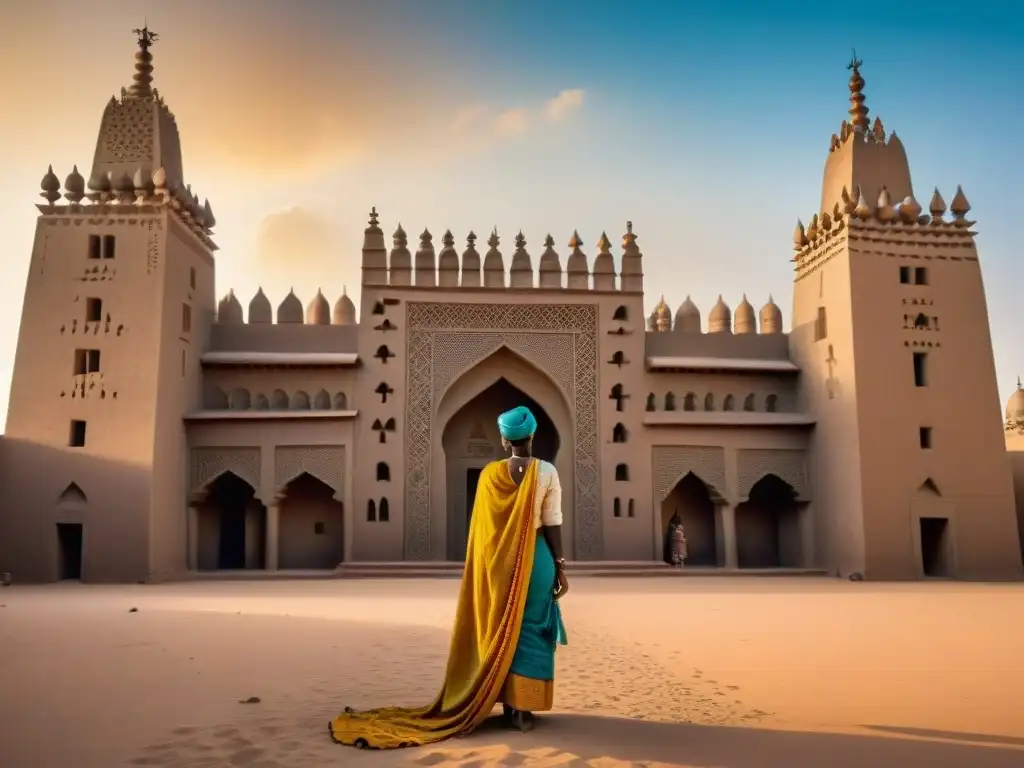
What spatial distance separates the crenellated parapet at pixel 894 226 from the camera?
18125 millimetres

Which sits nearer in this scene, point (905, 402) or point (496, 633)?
point (496, 633)

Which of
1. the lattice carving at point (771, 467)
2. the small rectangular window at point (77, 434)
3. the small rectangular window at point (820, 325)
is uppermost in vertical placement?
the small rectangular window at point (820, 325)

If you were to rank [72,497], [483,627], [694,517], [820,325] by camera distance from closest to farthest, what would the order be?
[483,627], [72,497], [820,325], [694,517]

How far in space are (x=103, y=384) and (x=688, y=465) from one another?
11.7m

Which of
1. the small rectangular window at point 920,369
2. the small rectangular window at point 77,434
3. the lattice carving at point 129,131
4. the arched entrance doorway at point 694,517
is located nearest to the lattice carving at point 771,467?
the arched entrance doorway at point 694,517

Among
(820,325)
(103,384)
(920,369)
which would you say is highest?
(820,325)

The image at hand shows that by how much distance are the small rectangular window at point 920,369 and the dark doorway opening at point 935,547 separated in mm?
2698

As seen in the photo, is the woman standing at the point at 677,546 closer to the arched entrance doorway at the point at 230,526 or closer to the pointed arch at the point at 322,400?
the pointed arch at the point at 322,400

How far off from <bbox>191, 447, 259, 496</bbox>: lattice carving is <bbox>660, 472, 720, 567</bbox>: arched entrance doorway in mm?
8888

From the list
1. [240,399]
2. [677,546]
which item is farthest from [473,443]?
[240,399]

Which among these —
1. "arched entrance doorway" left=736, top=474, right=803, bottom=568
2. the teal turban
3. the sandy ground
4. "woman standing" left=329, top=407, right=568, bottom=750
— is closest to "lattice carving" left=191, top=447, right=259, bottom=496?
the sandy ground

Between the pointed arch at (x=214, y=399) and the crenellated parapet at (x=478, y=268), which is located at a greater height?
the crenellated parapet at (x=478, y=268)

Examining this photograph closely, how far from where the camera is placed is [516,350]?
19.2 m

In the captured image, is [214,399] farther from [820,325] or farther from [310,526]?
[820,325]
